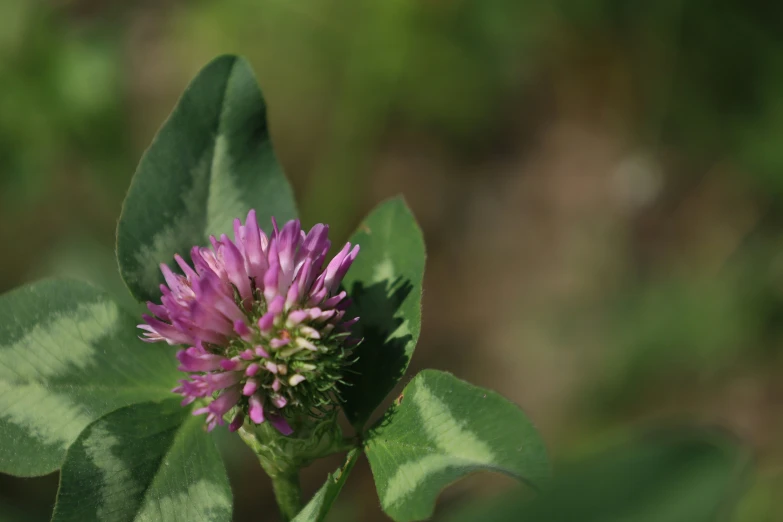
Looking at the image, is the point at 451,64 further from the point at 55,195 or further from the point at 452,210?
the point at 55,195

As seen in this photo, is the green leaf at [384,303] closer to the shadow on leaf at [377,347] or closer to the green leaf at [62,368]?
the shadow on leaf at [377,347]

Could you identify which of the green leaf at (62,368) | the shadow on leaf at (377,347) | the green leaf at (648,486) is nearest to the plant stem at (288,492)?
the shadow on leaf at (377,347)

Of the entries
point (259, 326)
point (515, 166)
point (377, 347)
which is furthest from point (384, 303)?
point (515, 166)

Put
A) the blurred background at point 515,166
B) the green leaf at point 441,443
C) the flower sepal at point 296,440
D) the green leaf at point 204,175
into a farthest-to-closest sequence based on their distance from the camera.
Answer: the blurred background at point 515,166 → the green leaf at point 204,175 → the flower sepal at point 296,440 → the green leaf at point 441,443

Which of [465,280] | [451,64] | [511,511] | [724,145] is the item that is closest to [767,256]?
[724,145]

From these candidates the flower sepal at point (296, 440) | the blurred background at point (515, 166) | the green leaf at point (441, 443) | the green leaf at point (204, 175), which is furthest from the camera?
the blurred background at point (515, 166)

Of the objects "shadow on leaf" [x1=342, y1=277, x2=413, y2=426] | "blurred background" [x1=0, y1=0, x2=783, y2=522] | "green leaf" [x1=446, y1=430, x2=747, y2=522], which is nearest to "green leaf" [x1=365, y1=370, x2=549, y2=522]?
"shadow on leaf" [x1=342, y1=277, x2=413, y2=426]
